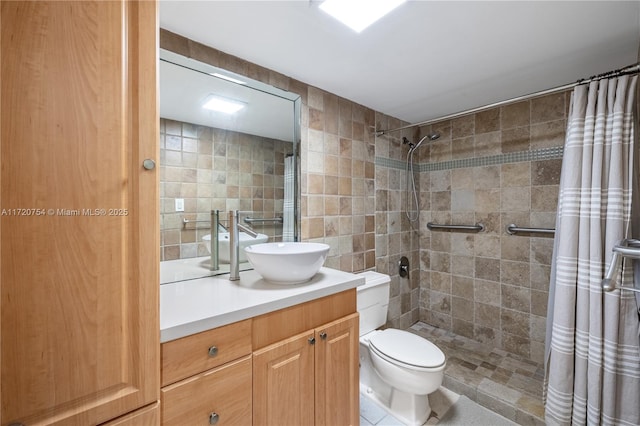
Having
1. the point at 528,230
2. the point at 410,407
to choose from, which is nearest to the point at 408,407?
the point at 410,407

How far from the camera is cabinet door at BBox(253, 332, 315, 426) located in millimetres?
999

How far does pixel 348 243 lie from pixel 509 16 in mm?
1586

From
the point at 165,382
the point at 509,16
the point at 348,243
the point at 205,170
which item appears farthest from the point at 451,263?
the point at 165,382

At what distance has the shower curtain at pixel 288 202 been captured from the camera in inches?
69.8

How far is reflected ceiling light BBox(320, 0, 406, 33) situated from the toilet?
5.15 ft

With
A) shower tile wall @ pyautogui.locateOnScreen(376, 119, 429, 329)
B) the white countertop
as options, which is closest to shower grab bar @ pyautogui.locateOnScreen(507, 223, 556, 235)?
shower tile wall @ pyautogui.locateOnScreen(376, 119, 429, 329)

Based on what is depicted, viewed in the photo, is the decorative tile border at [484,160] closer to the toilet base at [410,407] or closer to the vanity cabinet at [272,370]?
the vanity cabinet at [272,370]

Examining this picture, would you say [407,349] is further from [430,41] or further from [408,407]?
[430,41]

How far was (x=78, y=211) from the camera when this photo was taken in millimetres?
655

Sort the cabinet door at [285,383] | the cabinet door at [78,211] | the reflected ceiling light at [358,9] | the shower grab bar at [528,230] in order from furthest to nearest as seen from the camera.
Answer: the shower grab bar at [528,230]
the reflected ceiling light at [358,9]
the cabinet door at [285,383]
the cabinet door at [78,211]

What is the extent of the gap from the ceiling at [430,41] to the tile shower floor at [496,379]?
2117 millimetres

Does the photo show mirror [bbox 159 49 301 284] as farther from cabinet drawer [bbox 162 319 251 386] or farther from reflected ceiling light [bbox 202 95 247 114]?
cabinet drawer [bbox 162 319 251 386]

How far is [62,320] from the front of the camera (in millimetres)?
633

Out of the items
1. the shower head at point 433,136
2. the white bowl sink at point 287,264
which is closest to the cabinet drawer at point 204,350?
the white bowl sink at point 287,264
